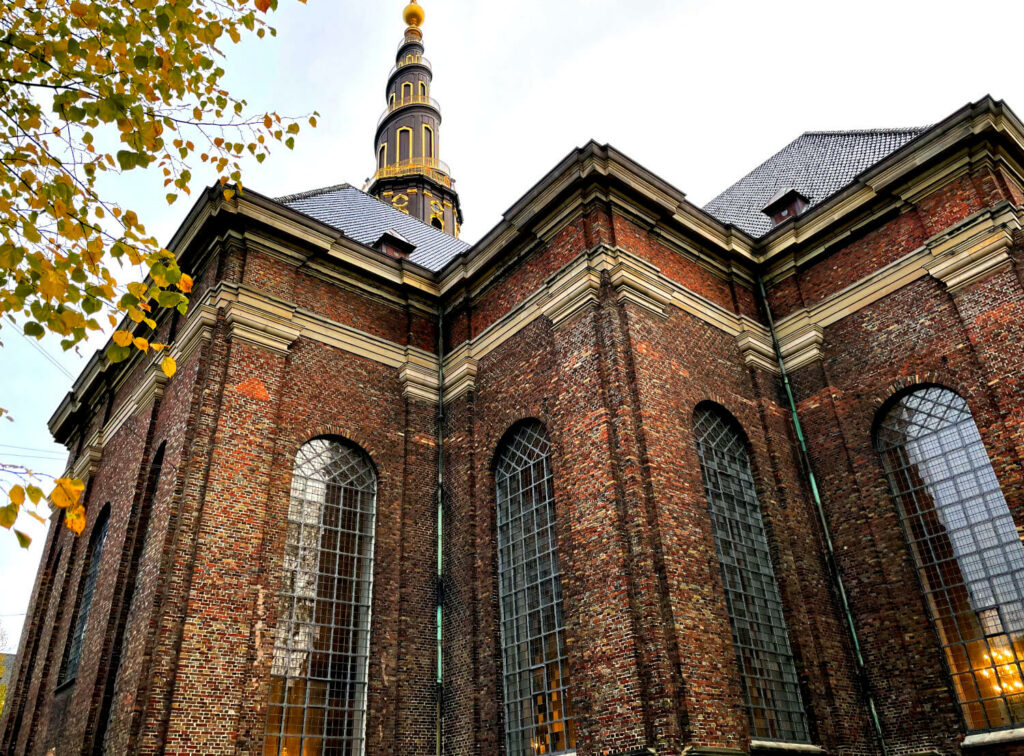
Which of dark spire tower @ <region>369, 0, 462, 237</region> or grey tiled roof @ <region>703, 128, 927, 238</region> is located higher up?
dark spire tower @ <region>369, 0, 462, 237</region>

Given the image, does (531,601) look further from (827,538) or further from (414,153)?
(414,153)

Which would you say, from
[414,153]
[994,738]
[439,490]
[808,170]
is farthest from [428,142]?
[994,738]

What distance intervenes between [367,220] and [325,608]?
1012 cm

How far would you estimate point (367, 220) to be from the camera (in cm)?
1900

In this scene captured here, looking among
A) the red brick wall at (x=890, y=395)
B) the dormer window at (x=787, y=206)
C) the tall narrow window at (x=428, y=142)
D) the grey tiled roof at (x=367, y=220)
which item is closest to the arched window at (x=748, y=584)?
the red brick wall at (x=890, y=395)

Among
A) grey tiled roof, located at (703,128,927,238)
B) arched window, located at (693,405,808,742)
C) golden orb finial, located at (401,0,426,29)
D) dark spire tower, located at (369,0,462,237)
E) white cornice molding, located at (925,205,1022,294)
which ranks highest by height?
golden orb finial, located at (401,0,426,29)

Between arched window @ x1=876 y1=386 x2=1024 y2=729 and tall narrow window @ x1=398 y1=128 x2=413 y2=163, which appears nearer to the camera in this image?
arched window @ x1=876 y1=386 x2=1024 y2=729

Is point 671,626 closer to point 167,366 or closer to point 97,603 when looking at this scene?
point 167,366

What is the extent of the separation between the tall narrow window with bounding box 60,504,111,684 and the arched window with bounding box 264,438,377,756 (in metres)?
4.62

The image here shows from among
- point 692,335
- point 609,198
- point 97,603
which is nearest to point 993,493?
point 692,335

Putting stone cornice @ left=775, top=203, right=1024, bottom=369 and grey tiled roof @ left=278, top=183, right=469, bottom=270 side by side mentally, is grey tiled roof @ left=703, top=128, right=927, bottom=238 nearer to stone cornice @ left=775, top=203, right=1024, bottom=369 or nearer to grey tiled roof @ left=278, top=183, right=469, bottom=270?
stone cornice @ left=775, top=203, right=1024, bottom=369

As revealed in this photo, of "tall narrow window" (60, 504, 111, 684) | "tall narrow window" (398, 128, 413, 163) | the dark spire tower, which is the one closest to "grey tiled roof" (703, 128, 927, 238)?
the dark spire tower

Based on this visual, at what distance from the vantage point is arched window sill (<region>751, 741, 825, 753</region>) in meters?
9.84

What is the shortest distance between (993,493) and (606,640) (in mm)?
5979
